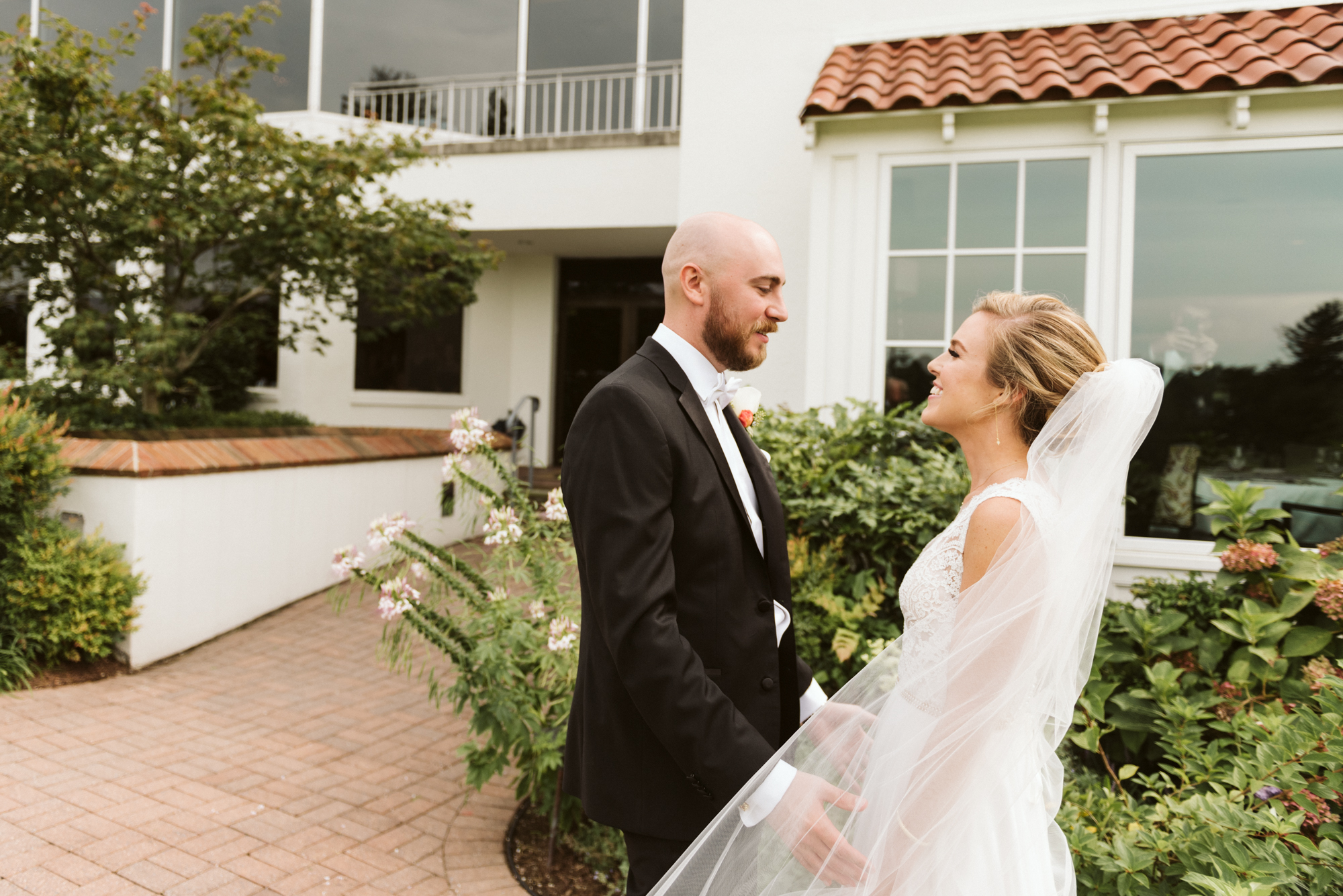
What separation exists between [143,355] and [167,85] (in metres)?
2.32

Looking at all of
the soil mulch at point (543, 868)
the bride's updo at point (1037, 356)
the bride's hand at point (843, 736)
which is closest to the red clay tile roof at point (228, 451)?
the soil mulch at point (543, 868)

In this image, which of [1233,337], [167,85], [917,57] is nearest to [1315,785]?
[1233,337]

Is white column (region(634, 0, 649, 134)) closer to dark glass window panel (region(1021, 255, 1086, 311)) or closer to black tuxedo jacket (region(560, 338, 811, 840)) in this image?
dark glass window panel (region(1021, 255, 1086, 311))

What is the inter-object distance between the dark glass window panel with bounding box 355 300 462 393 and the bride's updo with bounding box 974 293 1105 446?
10814mm

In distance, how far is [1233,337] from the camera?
16.4 feet

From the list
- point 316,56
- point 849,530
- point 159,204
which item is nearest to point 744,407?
point 849,530

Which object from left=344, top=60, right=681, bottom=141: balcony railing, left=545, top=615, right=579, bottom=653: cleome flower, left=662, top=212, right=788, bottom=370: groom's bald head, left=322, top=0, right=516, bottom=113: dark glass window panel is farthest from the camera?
left=322, top=0, right=516, bottom=113: dark glass window panel

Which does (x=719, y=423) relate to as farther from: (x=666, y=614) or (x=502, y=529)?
(x=502, y=529)

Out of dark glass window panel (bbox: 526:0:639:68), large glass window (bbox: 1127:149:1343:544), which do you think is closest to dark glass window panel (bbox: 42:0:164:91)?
dark glass window panel (bbox: 526:0:639:68)

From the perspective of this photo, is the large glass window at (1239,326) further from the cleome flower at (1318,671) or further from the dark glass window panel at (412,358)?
the dark glass window panel at (412,358)

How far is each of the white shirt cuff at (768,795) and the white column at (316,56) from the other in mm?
12112

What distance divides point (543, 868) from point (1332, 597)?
120 inches

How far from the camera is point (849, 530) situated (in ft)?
13.2

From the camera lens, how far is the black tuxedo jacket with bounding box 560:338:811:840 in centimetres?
155
